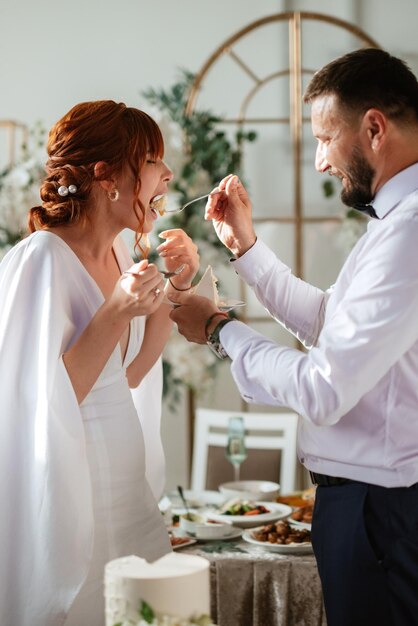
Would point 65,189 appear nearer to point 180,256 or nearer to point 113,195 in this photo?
point 113,195

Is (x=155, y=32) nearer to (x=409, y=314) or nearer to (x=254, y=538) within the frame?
(x=254, y=538)

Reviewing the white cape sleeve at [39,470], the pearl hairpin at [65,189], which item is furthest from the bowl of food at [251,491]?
the pearl hairpin at [65,189]

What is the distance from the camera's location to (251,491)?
9.70ft

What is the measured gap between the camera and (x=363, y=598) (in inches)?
65.3

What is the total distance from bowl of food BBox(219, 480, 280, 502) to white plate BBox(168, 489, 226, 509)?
0.13 feet

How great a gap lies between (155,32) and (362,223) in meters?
1.69

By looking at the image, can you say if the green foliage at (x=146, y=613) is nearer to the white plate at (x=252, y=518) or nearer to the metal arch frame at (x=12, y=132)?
the white plate at (x=252, y=518)

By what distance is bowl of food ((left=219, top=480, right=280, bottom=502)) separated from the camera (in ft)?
9.45

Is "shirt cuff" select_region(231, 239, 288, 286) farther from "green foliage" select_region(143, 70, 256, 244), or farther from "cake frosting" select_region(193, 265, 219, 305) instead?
"green foliage" select_region(143, 70, 256, 244)

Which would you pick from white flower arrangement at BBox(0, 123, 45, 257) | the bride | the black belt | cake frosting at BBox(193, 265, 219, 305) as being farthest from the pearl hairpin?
white flower arrangement at BBox(0, 123, 45, 257)

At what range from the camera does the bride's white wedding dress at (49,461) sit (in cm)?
188

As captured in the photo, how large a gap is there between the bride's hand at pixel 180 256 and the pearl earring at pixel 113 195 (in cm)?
17

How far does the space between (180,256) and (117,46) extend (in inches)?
131

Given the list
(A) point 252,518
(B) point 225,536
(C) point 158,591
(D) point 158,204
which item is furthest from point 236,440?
(C) point 158,591
